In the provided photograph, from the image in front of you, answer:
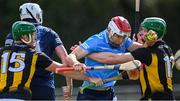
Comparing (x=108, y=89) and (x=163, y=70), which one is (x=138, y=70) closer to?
(x=163, y=70)

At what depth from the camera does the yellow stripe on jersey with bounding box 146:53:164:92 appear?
8.34 m

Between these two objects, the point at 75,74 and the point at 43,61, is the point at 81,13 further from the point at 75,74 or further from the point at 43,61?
the point at 43,61

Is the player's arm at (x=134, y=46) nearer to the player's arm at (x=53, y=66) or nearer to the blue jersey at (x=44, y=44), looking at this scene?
the player's arm at (x=53, y=66)

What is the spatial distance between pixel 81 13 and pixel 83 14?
0.06 m

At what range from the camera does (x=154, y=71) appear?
8328 mm

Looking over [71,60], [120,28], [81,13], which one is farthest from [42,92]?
[81,13]

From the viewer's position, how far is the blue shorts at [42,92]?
942 centimetres

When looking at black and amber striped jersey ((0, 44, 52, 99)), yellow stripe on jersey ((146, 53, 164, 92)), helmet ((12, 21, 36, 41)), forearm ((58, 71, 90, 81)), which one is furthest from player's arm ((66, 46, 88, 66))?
yellow stripe on jersey ((146, 53, 164, 92))

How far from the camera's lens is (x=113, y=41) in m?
8.80

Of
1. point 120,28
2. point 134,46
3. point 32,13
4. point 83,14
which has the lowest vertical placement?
point 134,46

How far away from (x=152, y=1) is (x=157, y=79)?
40.9 ft

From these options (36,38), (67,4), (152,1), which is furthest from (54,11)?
(36,38)

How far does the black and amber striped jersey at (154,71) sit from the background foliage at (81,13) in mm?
11329

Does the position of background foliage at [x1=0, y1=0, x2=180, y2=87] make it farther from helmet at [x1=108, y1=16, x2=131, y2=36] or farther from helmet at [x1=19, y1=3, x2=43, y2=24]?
helmet at [x1=108, y1=16, x2=131, y2=36]
